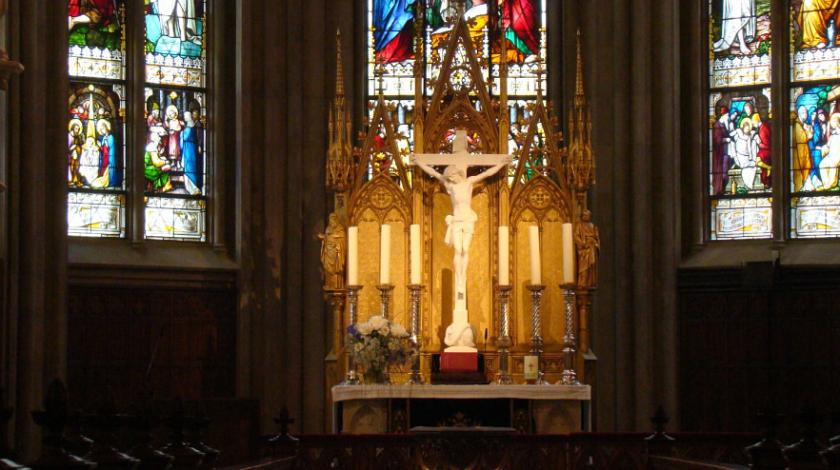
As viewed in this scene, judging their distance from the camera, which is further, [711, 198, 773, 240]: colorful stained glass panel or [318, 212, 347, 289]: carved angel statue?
[711, 198, 773, 240]: colorful stained glass panel

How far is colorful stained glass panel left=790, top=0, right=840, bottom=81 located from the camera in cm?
2131

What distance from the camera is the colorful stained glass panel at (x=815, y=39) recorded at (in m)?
21.3

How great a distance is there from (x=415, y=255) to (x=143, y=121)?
4904 mm

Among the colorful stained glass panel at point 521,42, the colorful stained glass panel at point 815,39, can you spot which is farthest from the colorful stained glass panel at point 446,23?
the colorful stained glass panel at point 815,39

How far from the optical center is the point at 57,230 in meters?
19.2

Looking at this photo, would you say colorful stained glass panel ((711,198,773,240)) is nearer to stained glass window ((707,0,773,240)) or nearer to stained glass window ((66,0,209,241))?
stained glass window ((707,0,773,240))

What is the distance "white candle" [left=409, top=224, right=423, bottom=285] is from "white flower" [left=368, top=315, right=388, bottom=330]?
1216 mm

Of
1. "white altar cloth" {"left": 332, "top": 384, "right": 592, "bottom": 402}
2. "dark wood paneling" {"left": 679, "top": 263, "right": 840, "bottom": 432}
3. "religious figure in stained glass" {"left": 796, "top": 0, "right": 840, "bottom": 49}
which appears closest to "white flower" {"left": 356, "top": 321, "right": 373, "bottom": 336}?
"white altar cloth" {"left": 332, "top": 384, "right": 592, "bottom": 402}

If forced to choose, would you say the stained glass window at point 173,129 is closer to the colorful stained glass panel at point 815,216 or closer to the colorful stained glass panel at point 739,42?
the colorful stained glass panel at point 739,42

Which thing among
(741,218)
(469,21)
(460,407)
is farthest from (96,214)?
(741,218)

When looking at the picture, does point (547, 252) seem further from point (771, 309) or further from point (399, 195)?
point (771, 309)

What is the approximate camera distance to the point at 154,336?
2061 cm

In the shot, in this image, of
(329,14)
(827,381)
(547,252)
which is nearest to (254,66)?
(329,14)

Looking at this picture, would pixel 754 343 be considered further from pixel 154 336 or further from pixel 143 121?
pixel 143 121
